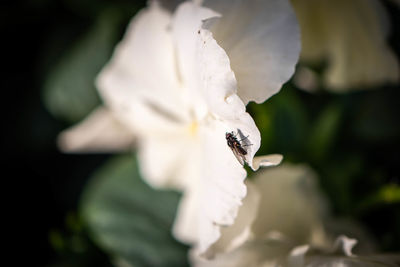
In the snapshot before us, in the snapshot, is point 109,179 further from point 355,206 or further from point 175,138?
point 355,206

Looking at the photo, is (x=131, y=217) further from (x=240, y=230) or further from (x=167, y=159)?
(x=240, y=230)

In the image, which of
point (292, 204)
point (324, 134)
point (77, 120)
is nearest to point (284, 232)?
point (292, 204)

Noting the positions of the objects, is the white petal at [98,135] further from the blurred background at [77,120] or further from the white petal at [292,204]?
the white petal at [292,204]

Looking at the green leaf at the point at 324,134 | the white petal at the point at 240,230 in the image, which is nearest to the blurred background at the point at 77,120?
the green leaf at the point at 324,134

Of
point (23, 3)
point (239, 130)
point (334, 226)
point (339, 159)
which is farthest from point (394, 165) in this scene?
point (23, 3)

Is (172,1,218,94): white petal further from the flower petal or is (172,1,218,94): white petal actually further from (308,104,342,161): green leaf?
(308,104,342,161): green leaf

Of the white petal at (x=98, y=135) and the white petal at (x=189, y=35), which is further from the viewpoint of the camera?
the white petal at (x=98, y=135)
